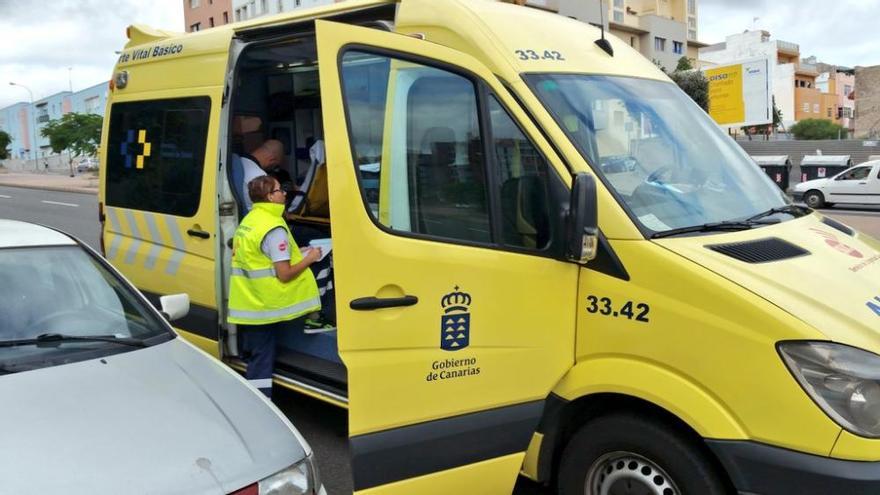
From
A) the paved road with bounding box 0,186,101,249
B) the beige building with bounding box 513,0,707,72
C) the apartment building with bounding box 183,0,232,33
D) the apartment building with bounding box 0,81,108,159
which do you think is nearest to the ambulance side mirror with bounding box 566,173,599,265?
the paved road with bounding box 0,186,101,249

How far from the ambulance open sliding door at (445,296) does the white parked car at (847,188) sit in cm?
2079

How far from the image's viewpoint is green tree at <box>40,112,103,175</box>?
48.3m

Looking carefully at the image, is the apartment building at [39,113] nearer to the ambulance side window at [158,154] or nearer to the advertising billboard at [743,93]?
the advertising billboard at [743,93]

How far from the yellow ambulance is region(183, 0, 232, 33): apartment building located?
228 ft

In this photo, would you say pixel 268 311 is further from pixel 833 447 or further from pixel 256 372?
pixel 833 447

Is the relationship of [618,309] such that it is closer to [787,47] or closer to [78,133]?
[78,133]

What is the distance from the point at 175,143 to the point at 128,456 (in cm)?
315

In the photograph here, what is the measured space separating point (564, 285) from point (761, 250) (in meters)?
0.76

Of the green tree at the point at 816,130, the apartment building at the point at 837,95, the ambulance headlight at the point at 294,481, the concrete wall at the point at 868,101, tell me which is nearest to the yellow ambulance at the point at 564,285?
the ambulance headlight at the point at 294,481

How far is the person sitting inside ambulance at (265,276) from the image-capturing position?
4.20 metres

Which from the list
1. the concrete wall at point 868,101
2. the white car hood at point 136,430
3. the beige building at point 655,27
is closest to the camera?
the white car hood at point 136,430

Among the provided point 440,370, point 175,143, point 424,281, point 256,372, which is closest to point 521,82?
point 424,281

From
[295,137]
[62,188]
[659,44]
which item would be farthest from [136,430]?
[659,44]

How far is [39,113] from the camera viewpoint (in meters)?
108
